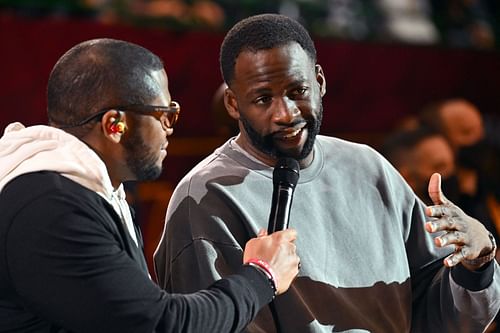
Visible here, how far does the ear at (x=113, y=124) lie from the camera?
1862mm

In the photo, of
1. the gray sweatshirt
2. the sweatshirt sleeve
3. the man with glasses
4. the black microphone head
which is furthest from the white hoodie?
the sweatshirt sleeve

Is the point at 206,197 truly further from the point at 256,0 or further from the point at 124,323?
the point at 256,0

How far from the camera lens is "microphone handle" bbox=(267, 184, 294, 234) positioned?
197cm

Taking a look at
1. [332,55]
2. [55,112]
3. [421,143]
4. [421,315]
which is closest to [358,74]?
[332,55]

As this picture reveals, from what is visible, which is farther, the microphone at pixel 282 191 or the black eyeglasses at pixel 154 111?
the microphone at pixel 282 191

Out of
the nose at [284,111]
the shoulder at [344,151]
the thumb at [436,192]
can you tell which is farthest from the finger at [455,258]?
the nose at [284,111]

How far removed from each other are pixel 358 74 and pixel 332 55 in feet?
0.74

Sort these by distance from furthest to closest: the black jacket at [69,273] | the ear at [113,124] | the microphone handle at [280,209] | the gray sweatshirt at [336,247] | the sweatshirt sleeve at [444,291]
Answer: the sweatshirt sleeve at [444,291], the gray sweatshirt at [336,247], the microphone handle at [280,209], the ear at [113,124], the black jacket at [69,273]

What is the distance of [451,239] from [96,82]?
0.78 metres

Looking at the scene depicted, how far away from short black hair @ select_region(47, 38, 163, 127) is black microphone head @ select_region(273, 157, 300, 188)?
1.06 feet

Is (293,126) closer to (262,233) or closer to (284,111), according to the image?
(284,111)

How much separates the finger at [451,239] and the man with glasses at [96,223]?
31 centimetres

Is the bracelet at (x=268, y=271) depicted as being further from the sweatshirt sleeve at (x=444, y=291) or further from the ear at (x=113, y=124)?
the sweatshirt sleeve at (x=444, y=291)

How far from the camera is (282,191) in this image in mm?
2021
